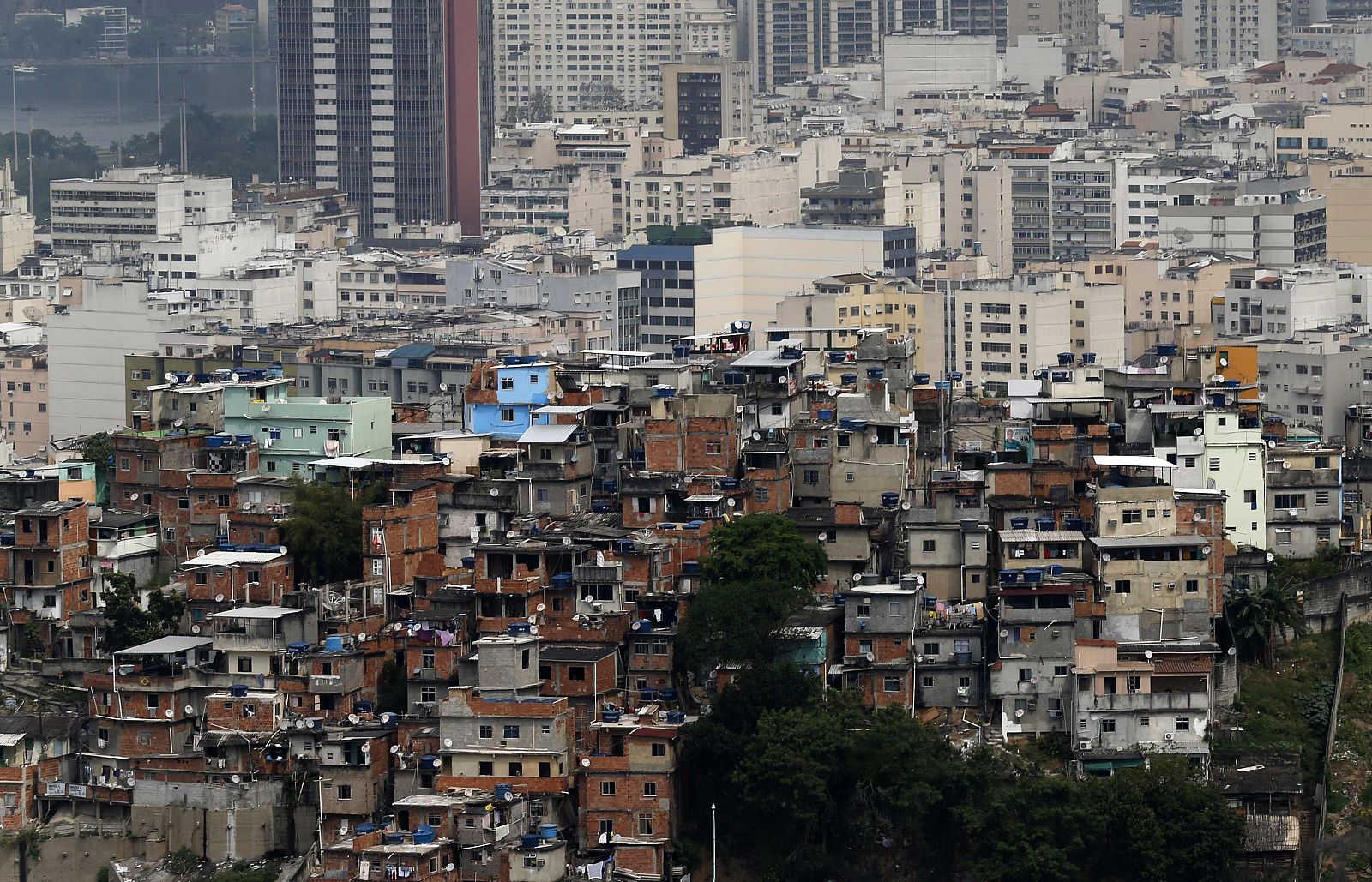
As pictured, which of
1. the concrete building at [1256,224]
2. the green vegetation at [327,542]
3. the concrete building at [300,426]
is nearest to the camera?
the green vegetation at [327,542]

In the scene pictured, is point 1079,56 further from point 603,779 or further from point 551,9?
point 603,779

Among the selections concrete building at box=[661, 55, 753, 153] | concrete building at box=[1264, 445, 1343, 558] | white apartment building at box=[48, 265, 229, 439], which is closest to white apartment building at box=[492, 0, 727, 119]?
concrete building at box=[661, 55, 753, 153]

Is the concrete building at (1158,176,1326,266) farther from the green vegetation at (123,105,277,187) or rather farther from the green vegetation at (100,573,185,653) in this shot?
the green vegetation at (100,573,185,653)

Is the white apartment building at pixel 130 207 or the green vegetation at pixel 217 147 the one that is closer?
the white apartment building at pixel 130 207

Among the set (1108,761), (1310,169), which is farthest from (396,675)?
(1310,169)

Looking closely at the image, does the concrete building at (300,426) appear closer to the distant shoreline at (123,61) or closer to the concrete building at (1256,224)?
the concrete building at (1256,224)

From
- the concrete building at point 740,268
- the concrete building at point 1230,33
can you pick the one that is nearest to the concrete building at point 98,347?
the concrete building at point 740,268
